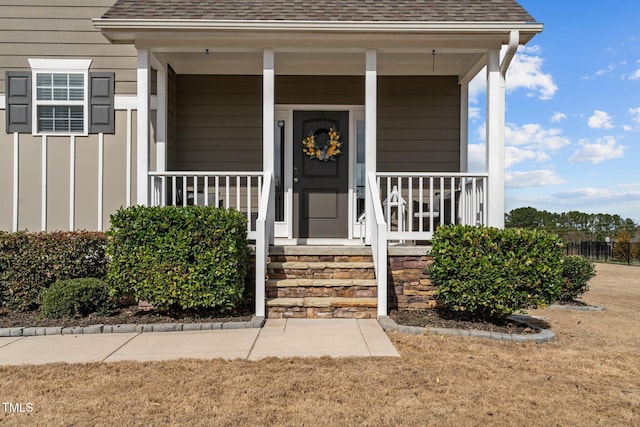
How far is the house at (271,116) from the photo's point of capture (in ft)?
18.1

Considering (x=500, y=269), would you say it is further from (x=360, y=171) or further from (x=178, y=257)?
(x=360, y=171)

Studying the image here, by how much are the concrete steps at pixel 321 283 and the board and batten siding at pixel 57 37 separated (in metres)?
3.40

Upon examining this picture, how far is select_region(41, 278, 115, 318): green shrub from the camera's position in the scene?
194 inches

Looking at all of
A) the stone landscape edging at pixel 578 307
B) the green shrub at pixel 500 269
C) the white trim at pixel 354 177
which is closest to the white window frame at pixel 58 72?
the white trim at pixel 354 177

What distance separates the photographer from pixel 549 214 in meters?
22.1

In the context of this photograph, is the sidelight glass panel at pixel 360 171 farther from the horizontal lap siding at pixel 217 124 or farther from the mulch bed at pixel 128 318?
the mulch bed at pixel 128 318

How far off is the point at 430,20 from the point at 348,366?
13.1 feet

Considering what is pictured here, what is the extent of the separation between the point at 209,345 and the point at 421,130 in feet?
15.2

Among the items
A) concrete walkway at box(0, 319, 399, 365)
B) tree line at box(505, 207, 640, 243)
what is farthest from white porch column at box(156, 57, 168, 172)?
tree line at box(505, 207, 640, 243)

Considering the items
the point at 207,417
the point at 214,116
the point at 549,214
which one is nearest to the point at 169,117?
the point at 214,116

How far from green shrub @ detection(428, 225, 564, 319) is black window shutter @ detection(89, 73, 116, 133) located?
15.7ft

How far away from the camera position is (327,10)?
19.1 feet

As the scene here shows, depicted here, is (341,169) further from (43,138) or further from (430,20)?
(43,138)

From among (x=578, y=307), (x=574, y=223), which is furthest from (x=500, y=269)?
(x=574, y=223)
